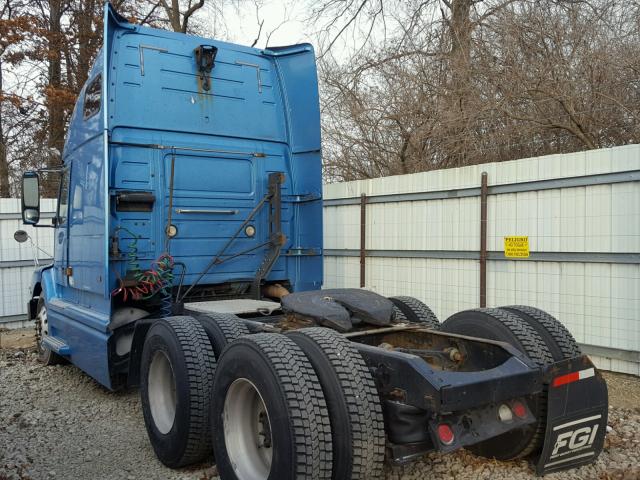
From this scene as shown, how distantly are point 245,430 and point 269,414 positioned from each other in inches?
19.8

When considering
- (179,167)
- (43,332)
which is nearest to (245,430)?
(179,167)

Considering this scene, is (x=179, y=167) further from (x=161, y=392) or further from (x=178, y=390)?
(x=178, y=390)

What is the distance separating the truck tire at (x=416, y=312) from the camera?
4.85 metres

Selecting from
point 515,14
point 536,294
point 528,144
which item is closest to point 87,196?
point 536,294

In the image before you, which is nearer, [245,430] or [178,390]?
[245,430]

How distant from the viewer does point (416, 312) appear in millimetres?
4922

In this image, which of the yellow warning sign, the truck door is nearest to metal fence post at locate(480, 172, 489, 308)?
the yellow warning sign

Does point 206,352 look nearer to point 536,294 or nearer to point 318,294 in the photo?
point 318,294

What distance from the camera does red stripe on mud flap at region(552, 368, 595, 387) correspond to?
10.8ft

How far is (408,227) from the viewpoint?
8117 mm

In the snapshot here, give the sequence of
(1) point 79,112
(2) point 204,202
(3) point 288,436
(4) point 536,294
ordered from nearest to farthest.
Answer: (3) point 288,436 < (2) point 204,202 < (1) point 79,112 < (4) point 536,294

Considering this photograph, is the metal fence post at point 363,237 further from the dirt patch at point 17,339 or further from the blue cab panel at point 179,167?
the dirt patch at point 17,339

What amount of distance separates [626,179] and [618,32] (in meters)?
4.45

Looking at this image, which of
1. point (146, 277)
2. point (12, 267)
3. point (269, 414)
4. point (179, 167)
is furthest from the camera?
point (12, 267)
